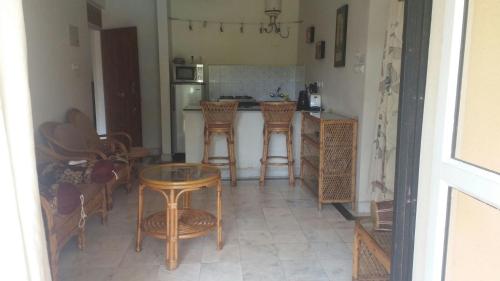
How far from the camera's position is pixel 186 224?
8.58ft

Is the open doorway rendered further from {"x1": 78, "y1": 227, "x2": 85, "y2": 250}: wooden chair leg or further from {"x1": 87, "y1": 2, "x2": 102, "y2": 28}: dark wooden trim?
{"x1": 78, "y1": 227, "x2": 85, "y2": 250}: wooden chair leg

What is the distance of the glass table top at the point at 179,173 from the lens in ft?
8.13

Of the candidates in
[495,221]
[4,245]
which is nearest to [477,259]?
[495,221]

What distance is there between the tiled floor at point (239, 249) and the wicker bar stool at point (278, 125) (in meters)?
0.67

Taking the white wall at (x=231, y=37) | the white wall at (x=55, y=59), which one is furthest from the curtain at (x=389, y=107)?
the white wall at (x=231, y=37)

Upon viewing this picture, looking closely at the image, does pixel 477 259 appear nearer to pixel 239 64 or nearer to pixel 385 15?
pixel 385 15

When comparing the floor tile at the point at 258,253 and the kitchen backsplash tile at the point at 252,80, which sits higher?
the kitchen backsplash tile at the point at 252,80

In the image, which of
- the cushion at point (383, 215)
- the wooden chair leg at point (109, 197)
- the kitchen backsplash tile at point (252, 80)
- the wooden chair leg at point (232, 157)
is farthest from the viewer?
the kitchen backsplash tile at point (252, 80)

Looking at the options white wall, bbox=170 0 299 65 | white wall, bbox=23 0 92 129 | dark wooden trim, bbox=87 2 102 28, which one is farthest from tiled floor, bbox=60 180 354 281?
white wall, bbox=170 0 299 65

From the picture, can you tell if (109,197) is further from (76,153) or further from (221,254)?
(221,254)

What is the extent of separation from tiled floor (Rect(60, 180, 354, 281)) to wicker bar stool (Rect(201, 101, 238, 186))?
0.65 meters

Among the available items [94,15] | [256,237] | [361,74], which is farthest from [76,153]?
[94,15]

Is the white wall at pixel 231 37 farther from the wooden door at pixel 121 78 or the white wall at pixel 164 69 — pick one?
the wooden door at pixel 121 78

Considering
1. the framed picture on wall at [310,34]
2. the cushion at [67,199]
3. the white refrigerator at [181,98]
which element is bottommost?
the cushion at [67,199]
